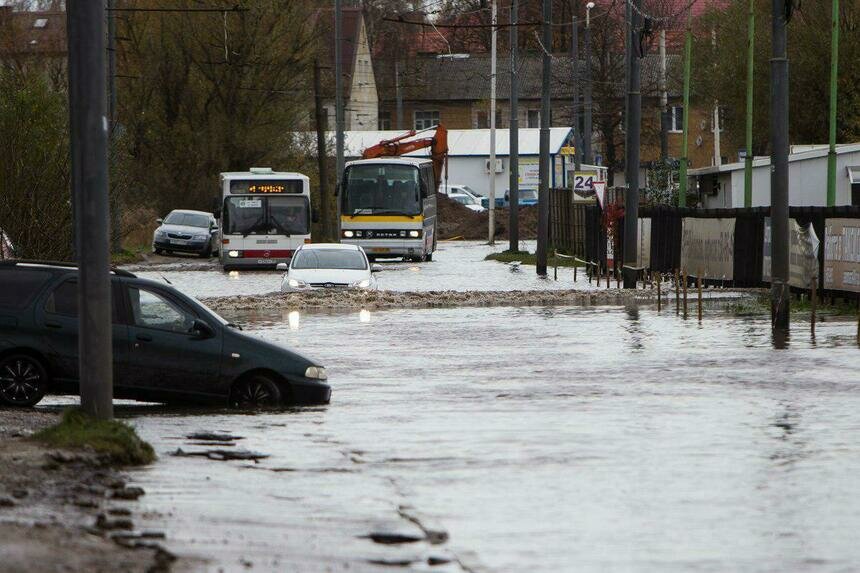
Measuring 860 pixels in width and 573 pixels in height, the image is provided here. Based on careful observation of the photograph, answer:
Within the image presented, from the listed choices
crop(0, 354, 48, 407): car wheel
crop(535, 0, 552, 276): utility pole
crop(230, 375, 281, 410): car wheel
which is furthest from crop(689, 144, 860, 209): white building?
crop(0, 354, 48, 407): car wheel

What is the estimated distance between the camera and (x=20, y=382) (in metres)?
16.9

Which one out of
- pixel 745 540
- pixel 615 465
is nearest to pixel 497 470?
pixel 615 465

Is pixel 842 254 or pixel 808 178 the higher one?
pixel 808 178

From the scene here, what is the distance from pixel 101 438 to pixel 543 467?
10.3 ft

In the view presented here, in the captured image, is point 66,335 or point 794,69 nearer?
point 66,335

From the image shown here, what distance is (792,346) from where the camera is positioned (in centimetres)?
2411

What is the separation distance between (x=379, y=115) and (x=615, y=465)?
373ft

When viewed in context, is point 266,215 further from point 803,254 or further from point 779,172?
point 779,172

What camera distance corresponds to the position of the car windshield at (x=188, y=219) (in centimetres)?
6303

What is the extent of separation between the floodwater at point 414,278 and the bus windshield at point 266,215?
1.37 m

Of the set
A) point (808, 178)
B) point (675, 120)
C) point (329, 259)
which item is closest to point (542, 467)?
point (329, 259)

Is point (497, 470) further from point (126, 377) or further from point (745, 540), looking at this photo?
point (126, 377)

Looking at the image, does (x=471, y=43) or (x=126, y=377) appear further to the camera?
(x=471, y=43)

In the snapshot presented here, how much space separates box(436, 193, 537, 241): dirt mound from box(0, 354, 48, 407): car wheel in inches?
2796
